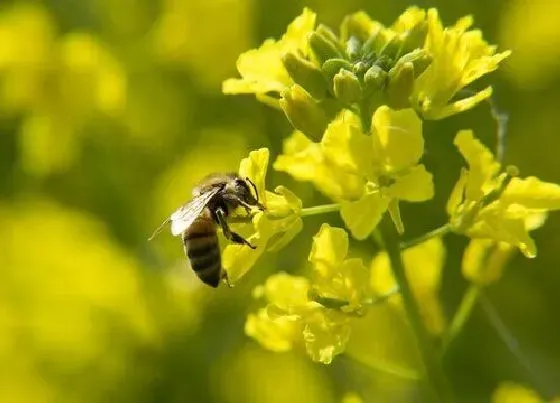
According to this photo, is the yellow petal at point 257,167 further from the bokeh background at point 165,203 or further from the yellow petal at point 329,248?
the bokeh background at point 165,203

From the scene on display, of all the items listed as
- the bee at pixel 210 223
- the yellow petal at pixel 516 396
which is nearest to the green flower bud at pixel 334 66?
the bee at pixel 210 223

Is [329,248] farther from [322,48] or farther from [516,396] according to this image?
[516,396]

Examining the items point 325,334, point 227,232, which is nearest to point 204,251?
point 227,232

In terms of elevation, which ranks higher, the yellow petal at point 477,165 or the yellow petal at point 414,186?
the yellow petal at point 414,186

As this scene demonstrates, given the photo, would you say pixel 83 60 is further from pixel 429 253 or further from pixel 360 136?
pixel 360 136

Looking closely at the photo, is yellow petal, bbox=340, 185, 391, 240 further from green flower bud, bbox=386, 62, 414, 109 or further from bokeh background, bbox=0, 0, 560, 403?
bokeh background, bbox=0, 0, 560, 403

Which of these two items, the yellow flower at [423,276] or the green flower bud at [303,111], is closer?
A: the green flower bud at [303,111]

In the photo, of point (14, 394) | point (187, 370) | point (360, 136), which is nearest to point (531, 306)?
point (187, 370)

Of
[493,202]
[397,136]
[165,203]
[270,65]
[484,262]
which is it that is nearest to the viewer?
[397,136]
